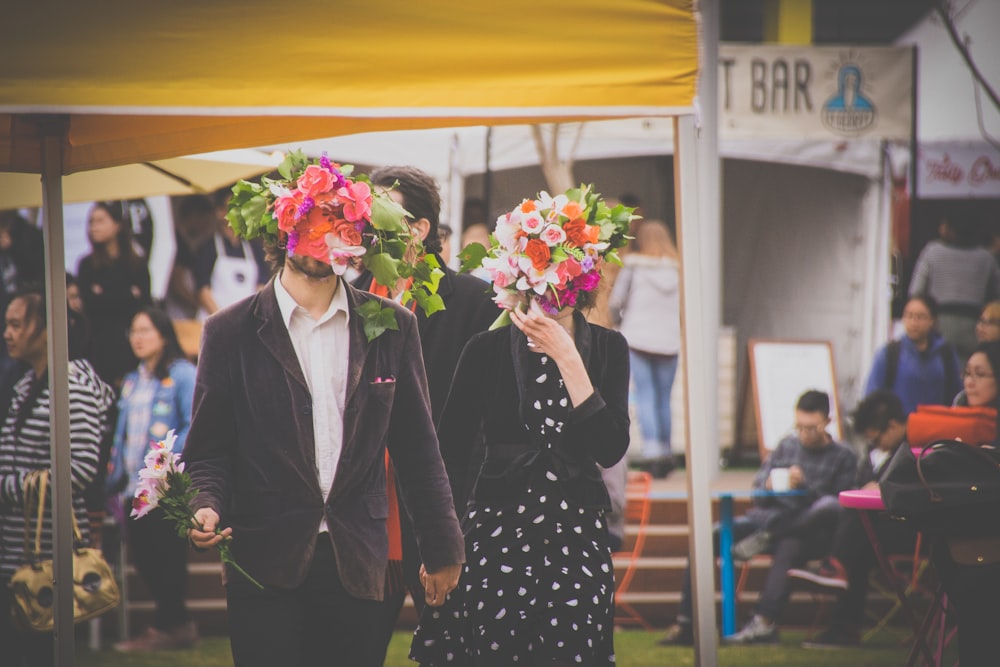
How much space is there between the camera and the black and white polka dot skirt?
11.9 feet

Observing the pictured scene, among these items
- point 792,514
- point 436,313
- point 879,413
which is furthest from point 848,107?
point 436,313

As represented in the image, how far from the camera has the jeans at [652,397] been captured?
1025 centimetres

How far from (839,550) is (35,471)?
4.57 m

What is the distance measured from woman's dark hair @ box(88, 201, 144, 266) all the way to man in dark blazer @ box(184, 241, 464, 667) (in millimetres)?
5173

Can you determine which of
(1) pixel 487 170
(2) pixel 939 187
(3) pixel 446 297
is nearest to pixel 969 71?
(2) pixel 939 187

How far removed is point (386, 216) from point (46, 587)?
252cm

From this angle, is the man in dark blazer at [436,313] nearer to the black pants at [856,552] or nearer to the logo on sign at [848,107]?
the black pants at [856,552]

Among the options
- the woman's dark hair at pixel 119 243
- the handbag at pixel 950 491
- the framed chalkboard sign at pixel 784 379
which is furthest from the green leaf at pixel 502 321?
the framed chalkboard sign at pixel 784 379

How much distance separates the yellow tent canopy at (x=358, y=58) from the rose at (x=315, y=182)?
0.18 metres

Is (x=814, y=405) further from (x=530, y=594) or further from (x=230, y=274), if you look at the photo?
(x=230, y=274)

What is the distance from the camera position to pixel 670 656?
21.2 ft

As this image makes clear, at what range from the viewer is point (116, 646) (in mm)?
6703

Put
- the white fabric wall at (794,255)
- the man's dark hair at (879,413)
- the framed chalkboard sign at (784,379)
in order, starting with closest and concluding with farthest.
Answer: the man's dark hair at (879,413) < the framed chalkboard sign at (784,379) < the white fabric wall at (794,255)

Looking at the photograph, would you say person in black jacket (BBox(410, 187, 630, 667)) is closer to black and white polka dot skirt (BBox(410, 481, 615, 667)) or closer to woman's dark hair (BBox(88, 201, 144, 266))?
black and white polka dot skirt (BBox(410, 481, 615, 667))
